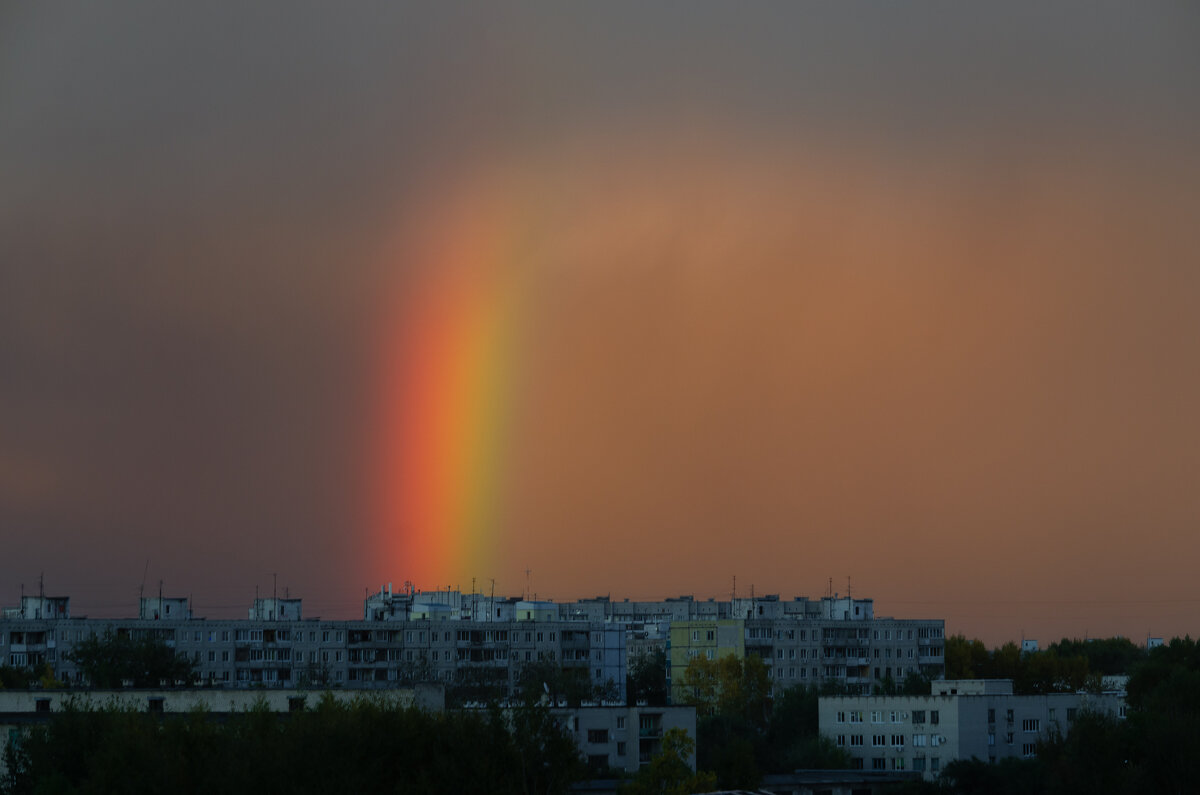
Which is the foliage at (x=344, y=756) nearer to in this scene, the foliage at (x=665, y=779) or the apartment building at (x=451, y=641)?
the foliage at (x=665, y=779)

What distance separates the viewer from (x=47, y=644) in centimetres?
10094

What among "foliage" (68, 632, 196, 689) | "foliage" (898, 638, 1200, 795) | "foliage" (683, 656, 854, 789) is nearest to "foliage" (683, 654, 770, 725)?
"foliage" (683, 656, 854, 789)

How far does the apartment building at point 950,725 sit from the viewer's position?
259 ft

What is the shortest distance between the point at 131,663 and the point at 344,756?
50.1m

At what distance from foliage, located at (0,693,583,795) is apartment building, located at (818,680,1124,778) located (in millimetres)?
38491

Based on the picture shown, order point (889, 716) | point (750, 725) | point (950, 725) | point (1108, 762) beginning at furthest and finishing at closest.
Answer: point (750, 725) < point (889, 716) < point (950, 725) < point (1108, 762)

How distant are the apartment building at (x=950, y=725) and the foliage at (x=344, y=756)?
38.5m

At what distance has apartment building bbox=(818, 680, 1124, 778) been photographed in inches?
3105

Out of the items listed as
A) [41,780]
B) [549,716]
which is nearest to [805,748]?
[549,716]

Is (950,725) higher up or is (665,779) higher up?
(950,725)

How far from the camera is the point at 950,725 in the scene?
78.9m

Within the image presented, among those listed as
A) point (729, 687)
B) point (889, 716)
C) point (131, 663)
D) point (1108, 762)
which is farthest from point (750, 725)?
point (131, 663)

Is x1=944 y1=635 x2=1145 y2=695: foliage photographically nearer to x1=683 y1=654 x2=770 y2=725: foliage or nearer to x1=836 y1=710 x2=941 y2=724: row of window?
x1=683 y1=654 x2=770 y2=725: foliage

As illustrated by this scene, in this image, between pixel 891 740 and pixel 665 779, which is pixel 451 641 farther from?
pixel 665 779
